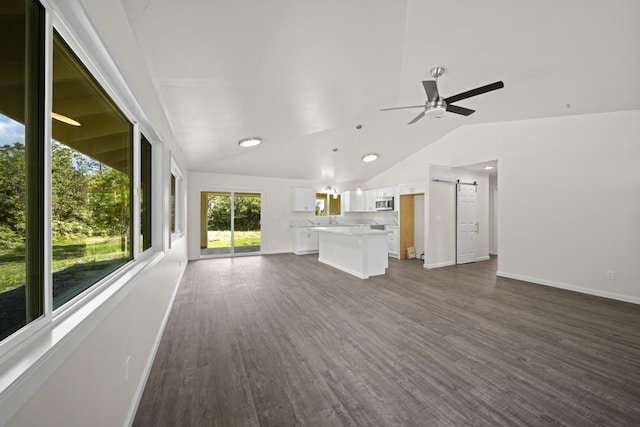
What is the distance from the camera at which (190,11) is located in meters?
1.76

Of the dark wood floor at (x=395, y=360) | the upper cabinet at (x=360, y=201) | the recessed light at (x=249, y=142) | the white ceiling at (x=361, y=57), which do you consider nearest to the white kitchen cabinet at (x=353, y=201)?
the upper cabinet at (x=360, y=201)

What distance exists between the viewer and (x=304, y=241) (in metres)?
8.19

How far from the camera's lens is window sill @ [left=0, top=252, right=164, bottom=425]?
0.66 meters

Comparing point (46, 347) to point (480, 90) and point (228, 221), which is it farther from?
point (228, 221)

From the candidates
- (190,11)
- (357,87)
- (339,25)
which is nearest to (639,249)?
(357,87)

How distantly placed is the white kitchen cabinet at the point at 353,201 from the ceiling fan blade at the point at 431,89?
5.61m

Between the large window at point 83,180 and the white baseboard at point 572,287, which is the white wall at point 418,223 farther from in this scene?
the large window at point 83,180

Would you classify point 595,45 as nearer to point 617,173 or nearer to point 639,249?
point 617,173

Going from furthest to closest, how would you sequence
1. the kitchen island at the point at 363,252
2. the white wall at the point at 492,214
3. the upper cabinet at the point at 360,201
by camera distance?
the upper cabinet at the point at 360,201, the white wall at the point at 492,214, the kitchen island at the point at 363,252

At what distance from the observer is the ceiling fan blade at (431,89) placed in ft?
9.59

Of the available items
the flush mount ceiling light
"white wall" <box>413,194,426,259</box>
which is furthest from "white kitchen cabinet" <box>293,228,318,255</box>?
the flush mount ceiling light

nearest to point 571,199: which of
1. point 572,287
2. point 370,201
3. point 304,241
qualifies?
point 572,287

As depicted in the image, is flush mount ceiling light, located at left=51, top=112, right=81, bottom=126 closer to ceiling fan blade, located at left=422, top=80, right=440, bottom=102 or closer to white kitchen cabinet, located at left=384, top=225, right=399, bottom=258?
ceiling fan blade, located at left=422, top=80, right=440, bottom=102

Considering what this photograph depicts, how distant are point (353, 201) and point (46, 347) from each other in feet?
27.6
